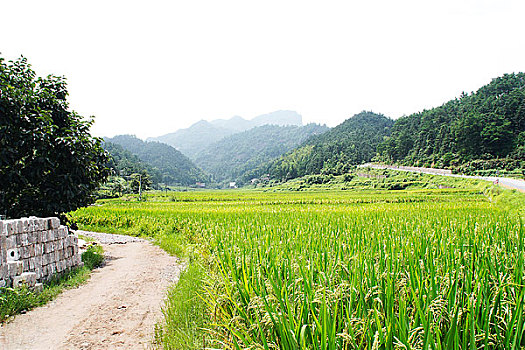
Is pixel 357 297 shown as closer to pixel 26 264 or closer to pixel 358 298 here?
pixel 358 298

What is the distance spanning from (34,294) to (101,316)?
1506 millimetres

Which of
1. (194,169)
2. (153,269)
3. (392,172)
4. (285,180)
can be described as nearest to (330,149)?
(285,180)

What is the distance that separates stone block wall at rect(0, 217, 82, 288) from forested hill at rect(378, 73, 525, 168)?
6578 cm

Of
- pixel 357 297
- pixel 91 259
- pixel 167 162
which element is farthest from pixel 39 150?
pixel 167 162

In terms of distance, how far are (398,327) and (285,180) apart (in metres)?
114

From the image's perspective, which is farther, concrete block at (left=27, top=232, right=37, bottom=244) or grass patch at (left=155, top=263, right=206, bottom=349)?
concrete block at (left=27, top=232, right=37, bottom=244)

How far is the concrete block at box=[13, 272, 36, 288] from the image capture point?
5401 mm

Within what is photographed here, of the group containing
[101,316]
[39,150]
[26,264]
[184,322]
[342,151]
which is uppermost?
[342,151]

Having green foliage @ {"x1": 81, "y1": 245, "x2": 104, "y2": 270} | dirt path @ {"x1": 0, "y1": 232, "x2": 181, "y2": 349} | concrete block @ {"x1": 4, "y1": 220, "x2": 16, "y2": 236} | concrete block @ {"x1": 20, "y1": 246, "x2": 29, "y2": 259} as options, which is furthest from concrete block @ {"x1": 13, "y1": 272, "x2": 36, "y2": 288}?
green foliage @ {"x1": 81, "y1": 245, "x2": 104, "y2": 270}

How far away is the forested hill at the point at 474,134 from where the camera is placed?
61.5 meters

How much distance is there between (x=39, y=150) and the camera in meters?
7.39

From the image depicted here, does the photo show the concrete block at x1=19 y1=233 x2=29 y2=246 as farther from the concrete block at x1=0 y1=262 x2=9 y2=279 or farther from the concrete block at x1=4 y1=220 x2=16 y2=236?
the concrete block at x1=0 y1=262 x2=9 y2=279

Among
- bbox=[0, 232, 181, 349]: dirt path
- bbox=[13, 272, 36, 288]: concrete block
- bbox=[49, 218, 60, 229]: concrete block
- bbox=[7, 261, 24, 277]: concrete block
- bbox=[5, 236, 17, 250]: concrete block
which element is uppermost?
bbox=[49, 218, 60, 229]: concrete block

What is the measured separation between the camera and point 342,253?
12.7ft
